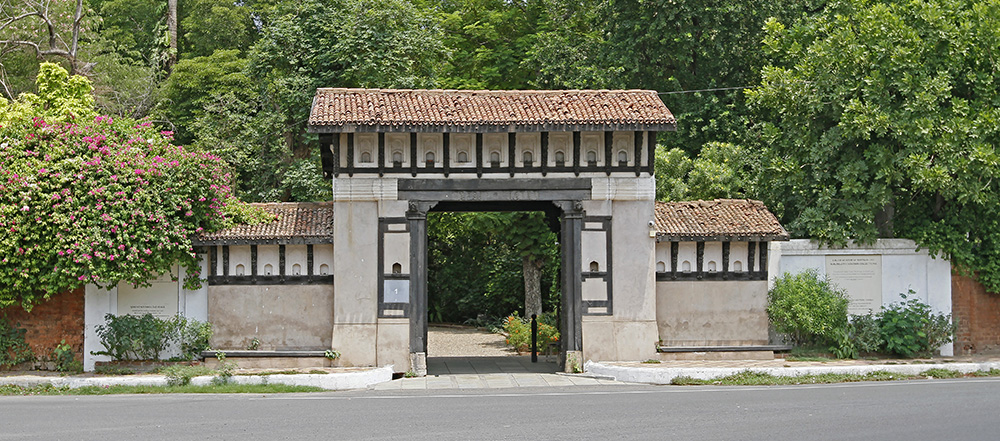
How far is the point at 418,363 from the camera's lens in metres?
17.7

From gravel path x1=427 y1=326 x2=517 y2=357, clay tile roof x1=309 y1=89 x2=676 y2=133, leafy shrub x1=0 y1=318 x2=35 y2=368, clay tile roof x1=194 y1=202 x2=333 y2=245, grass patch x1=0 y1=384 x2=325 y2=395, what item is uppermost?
clay tile roof x1=309 y1=89 x2=676 y2=133

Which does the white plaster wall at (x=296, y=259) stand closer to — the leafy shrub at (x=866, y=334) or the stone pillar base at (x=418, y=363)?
the stone pillar base at (x=418, y=363)

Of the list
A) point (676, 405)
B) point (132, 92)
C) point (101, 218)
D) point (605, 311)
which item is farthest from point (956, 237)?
point (132, 92)

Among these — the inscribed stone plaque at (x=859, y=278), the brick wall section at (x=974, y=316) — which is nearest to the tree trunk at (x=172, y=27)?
the inscribed stone plaque at (x=859, y=278)

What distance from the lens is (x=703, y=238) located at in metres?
18.2

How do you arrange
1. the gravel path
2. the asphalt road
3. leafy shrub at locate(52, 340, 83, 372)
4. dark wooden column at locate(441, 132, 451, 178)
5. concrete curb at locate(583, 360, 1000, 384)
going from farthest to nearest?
1. the gravel path
2. dark wooden column at locate(441, 132, 451, 178)
3. leafy shrub at locate(52, 340, 83, 372)
4. concrete curb at locate(583, 360, 1000, 384)
5. the asphalt road

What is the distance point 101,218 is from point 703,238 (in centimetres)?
1063

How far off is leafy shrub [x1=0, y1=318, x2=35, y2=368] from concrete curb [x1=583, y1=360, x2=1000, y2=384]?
34.1 ft

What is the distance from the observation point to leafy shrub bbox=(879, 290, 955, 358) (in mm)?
18391

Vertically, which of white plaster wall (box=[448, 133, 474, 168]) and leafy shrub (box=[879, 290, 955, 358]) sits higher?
white plaster wall (box=[448, 133, 474, 168])

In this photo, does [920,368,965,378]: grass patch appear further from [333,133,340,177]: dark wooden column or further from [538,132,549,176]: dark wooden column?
[333,133,340,177]: dark wooden column

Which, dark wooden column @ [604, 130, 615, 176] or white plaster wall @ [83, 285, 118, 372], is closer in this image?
white plaster wall @ [83, 285, 118, 372]

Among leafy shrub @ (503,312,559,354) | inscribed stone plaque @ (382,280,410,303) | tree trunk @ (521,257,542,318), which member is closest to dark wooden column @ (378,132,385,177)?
inscribed stone plaque @ (382,280,410,303)

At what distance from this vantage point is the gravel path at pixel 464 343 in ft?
79.7
